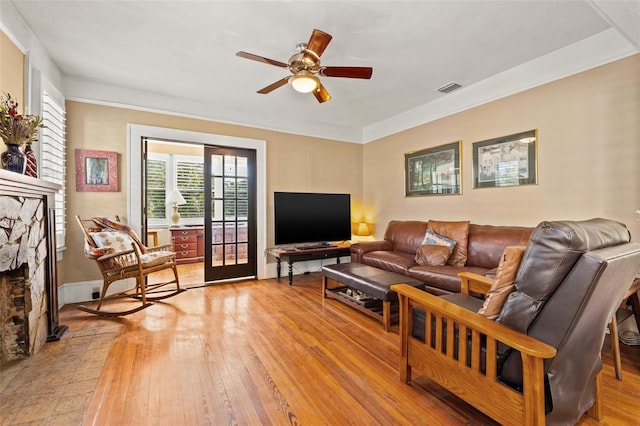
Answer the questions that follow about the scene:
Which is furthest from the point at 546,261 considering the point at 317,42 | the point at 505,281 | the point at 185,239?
the point at 185,239

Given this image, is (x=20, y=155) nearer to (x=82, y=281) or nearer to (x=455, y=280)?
(x=82, y=281)

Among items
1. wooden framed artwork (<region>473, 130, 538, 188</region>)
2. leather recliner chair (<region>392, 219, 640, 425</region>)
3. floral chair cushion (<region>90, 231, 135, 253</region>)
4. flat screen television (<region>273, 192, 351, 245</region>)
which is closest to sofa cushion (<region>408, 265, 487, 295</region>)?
wooden framed artwork (<region>473, 130, 538, 188</region>)

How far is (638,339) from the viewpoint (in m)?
2.25

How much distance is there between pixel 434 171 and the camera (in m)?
4.11

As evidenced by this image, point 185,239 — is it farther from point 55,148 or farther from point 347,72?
point 347,72

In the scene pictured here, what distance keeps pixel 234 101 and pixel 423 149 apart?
2878 millimetres

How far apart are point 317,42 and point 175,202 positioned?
4.97m

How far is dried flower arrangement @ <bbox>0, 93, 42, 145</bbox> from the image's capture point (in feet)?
6.60

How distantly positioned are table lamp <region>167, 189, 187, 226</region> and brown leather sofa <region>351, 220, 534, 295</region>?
392 cm

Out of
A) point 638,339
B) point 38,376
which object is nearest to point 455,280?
point 638,339

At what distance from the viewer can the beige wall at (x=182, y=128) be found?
337 cm

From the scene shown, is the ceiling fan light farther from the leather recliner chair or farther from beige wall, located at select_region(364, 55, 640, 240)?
beige wall, located at select_region(364, 55, 640, 240)

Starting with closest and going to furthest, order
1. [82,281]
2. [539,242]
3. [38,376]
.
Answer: [539,242] → [38,376] → [82,281]

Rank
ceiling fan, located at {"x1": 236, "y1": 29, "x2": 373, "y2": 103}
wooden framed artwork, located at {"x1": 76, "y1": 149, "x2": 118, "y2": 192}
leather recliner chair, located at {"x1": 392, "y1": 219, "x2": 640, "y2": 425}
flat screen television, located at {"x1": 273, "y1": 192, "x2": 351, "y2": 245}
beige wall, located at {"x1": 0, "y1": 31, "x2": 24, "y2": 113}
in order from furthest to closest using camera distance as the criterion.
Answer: flat screen television, located at {"x1": 273, "y1": 192, "x2": 351, "y2": 245}, wooden framed artwork, located at {"x1": 76, "y1": 149, "x2": 118, "y2": 192}, ceiling fan, located at {"x1": 236, "y1": 29, "x2": 373, "y2": 103}, beige wall, located at {"x1": 0, "y1": 31, "x2": 24, "y2": 113}, leather recliner chair, located at {"x1": 392, "y1": 219, "x2": 640, "y2": 425}
